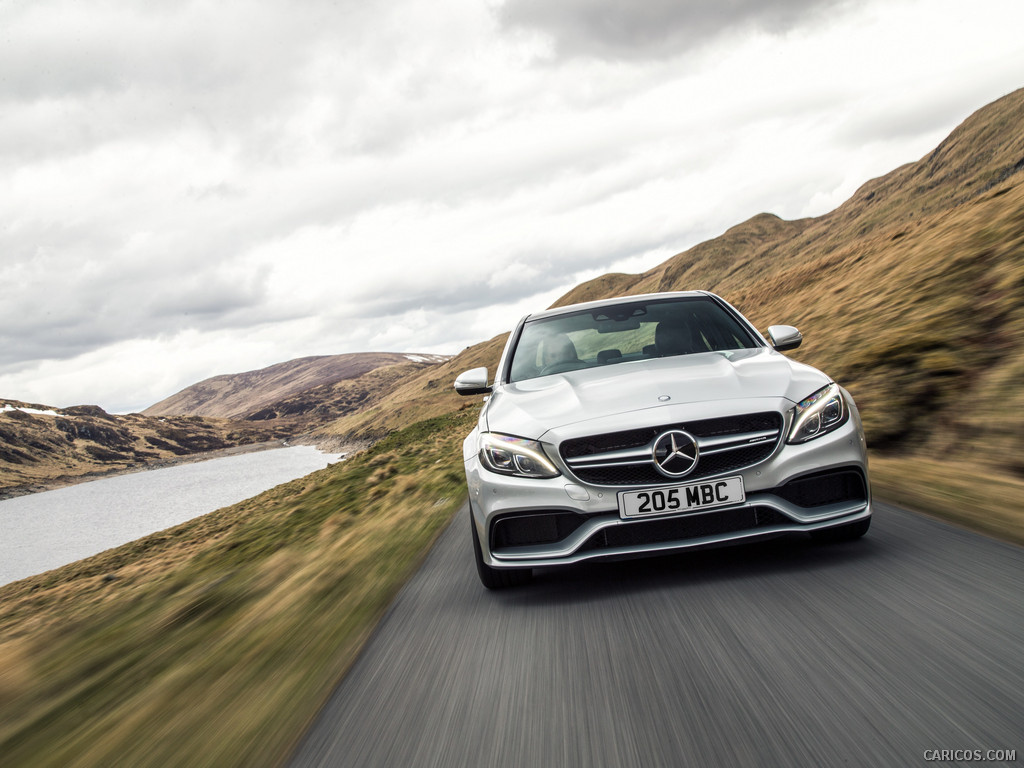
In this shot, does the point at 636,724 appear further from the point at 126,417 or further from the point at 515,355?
the point at 126,417

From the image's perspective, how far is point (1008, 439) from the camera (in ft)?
18.3

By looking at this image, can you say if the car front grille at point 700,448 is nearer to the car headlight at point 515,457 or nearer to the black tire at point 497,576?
the car headlight at point 515,457

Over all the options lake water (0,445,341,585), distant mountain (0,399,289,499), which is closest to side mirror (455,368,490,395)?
lake water (0,445,341,585)

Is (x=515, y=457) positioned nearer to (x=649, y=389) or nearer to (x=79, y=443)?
(x=649, y=389)

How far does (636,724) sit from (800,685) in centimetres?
59

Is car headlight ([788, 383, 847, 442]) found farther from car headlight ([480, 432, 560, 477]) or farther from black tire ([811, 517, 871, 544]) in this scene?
car headlight ([480, 432, 560, 477])

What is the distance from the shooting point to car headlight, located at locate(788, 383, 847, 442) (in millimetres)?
3498

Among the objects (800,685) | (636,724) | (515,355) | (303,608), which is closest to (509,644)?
(636,724)

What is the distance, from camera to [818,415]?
3568 millimetres

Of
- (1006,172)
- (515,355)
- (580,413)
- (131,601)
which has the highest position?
(1006,172)

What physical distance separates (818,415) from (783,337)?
135 cm

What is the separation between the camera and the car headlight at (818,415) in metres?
3.50

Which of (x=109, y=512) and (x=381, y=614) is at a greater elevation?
(x=381, y=614)

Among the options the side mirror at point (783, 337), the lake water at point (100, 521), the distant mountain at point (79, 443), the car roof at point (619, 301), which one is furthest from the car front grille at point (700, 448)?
the distant mountain at point (79, 443)
